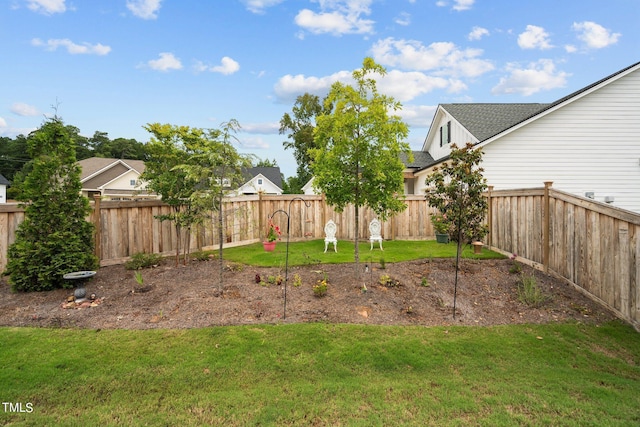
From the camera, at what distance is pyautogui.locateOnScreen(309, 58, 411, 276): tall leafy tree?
5863mm

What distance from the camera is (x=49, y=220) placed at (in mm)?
5918

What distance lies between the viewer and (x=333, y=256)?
843 cm

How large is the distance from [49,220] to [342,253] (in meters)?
6.26

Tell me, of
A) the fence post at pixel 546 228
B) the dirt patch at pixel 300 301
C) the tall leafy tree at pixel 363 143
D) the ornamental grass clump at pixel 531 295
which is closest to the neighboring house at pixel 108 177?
the dirt patch at pixel 300 301

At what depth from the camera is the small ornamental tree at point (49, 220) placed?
224 inches

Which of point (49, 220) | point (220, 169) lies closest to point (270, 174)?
point (49, 220)

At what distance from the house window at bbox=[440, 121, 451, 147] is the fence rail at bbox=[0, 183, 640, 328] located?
21.6ft

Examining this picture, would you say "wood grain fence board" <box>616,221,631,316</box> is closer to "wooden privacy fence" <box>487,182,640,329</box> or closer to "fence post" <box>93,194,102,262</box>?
"wooden privacy fence" <box>487,182,640,329</box>

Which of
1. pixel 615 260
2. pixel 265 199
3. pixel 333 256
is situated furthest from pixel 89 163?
pixel 615 260

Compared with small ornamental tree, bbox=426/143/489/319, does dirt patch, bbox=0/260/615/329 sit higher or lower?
lower

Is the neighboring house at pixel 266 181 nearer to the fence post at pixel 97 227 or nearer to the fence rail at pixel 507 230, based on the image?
the fence rail at pixel 507 230

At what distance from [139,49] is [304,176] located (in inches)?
1129

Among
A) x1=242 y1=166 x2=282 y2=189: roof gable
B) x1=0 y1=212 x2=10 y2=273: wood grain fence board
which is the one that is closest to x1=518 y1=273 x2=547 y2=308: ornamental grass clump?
x1=0 y1=212 x2=10 y2=273: wood grain fence board

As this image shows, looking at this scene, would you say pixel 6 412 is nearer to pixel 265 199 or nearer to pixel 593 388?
pixel 593 388
